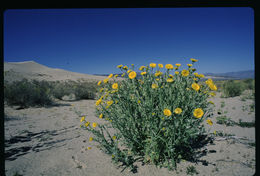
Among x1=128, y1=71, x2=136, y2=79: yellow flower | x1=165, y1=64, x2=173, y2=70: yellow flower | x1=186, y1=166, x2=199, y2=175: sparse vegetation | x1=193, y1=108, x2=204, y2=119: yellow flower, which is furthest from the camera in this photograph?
x1=165, y1=64, x2=173, y2=70: yellow flower

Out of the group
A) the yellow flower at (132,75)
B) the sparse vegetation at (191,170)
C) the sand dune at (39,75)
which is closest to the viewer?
the sparse vegetation at (191,170)

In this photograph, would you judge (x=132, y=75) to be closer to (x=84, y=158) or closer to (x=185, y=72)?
(x=185, y=72)

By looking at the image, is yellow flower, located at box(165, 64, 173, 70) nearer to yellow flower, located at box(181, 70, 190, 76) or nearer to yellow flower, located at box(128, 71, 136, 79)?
yellow flower, located at box(181, 70, 190, 76)

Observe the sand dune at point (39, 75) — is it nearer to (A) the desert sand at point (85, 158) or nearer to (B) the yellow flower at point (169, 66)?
(A) the desert sand at point (85, 158)

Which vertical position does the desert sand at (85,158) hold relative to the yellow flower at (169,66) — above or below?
below

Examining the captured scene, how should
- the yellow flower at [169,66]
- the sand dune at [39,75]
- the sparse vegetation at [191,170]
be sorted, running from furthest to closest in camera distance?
1. the sand dune at [39,75]
2. the yellow flower at [169,66]
3. the sparse vegetation at [191,170]

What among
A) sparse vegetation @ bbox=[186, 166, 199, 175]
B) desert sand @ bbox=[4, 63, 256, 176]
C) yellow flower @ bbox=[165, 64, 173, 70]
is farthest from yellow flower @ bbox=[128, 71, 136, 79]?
sparse vegetation @ bbox=[186, 166, 199, 175]

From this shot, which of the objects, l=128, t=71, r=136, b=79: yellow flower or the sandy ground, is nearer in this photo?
the sandy ground

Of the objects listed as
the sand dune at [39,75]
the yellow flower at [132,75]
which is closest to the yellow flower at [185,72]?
the yellow flower at [132,75]

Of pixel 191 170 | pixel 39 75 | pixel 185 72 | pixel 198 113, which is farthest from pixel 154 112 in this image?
pixel 39 75

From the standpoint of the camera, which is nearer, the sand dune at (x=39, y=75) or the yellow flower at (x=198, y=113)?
the yellow flower at (x=198, y=113)

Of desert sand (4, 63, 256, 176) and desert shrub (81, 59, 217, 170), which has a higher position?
desert shrub (81, 59, 217, 170)
